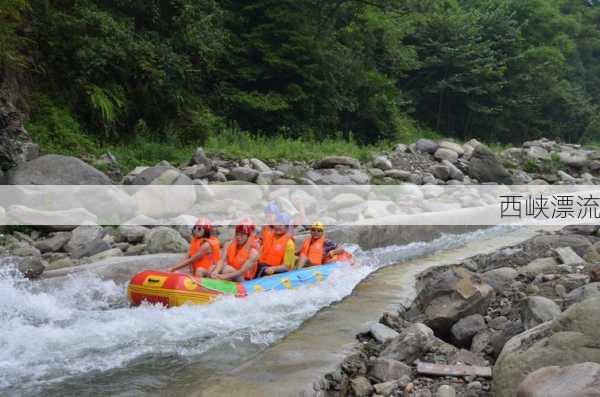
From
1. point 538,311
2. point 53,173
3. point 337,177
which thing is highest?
point 53,173

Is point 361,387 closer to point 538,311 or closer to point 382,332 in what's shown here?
point 382,332

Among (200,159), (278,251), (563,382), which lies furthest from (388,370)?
(200,159)

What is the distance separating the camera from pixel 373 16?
898 inches

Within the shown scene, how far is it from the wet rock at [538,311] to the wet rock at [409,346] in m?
0.81

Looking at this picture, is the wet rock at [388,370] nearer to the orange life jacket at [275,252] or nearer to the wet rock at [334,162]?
the orange life jacket at [275,252]

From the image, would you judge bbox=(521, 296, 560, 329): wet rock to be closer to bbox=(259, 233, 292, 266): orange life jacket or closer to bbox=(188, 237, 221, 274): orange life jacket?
bbox=(259, 233, 292, 266): orange life jacket

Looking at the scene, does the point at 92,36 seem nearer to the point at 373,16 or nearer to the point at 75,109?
the point at 75,109

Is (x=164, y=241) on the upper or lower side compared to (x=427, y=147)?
lower

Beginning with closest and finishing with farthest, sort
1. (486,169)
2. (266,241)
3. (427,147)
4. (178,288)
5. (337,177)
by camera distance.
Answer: (178,288)
(266,241)
(337,177)
(486,169)
(427,147)

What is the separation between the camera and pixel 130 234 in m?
9.61

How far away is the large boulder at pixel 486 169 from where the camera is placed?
60.1 feet

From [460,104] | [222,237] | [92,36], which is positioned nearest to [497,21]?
[460,104]

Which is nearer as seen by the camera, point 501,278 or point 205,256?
point 501,278

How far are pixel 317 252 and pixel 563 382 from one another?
5.90 meters
